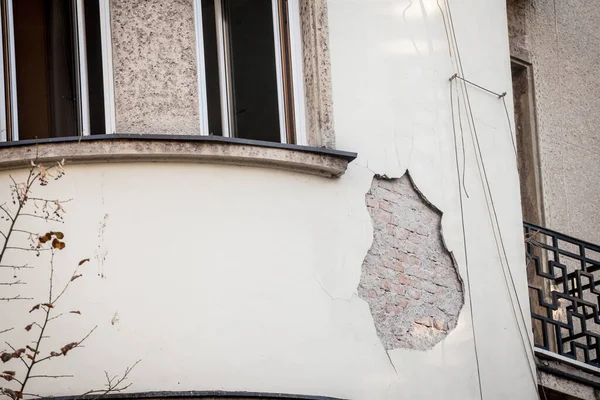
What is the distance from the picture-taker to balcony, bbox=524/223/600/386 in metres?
11.5

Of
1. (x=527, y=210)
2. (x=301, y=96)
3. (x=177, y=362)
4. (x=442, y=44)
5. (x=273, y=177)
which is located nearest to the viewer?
(x=177, y=362)

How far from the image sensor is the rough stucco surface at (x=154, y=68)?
30.9 ft

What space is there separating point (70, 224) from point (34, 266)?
1.13 feet

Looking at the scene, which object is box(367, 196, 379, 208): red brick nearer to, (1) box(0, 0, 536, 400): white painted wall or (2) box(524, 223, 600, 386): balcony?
(1) box(0, 0, 536, 400): white painted wall

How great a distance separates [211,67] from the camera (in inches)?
388

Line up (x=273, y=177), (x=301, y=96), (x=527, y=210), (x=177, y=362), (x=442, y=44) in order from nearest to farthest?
(x=177, y=362) → (x=273, y=177) → (x=301, y=96) → (x=442, y=44) → (x=527, y=210)

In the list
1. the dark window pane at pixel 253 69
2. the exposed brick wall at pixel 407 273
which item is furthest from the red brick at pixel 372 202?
the dark window pane at pixel 253 69

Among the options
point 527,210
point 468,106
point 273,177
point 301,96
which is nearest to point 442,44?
point 468,106

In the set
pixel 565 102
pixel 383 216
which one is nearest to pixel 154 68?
pixel 383 216

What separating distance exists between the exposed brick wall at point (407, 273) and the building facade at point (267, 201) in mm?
16

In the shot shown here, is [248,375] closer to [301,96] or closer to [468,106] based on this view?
[301,96]

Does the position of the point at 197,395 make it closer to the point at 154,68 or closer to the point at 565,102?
the point at 154,68

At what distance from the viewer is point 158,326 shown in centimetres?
886

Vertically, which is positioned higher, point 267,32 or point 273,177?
point 267,32
